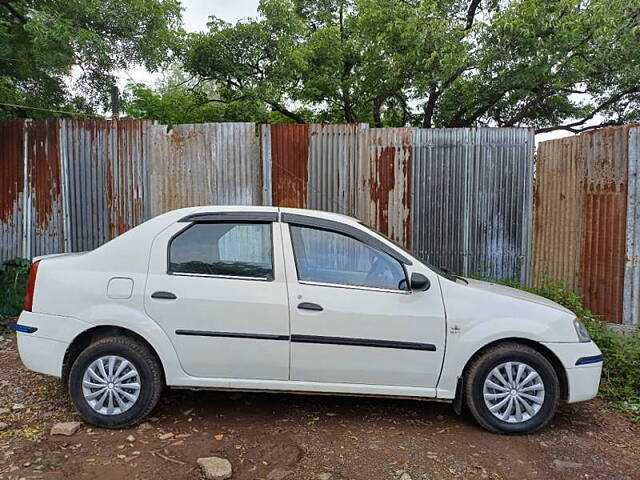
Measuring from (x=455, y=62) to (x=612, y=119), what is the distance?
17.4 feet

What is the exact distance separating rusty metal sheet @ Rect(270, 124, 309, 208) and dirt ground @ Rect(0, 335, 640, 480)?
2912 millimetres

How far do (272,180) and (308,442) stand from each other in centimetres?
375

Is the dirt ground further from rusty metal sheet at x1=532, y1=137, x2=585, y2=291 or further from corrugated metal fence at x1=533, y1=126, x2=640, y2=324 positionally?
rusty metal sheet at x1=532, y1=137, x2=585, y2=291

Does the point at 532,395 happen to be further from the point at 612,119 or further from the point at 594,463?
the point at 612,119

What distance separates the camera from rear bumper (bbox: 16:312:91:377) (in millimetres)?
3420

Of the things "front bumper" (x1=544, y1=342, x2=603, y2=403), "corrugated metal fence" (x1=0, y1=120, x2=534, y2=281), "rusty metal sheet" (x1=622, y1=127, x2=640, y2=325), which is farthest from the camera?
"corrugated metal fence" (x1=0, y1=120, x2=534, y2=281)

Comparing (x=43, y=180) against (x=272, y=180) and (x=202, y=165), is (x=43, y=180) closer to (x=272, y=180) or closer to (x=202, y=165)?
(x=202, y=165)

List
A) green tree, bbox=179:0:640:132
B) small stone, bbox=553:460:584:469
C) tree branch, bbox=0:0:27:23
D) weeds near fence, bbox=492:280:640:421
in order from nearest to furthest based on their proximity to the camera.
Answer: small stone, bbox=553:460:584:469 → weeds near fence, bbox=492:280:640:421 → tree branch, bbox=0:0:27:23 → green tree, bbox=179:0:640:132

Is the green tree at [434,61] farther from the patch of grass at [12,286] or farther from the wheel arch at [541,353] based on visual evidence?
the wheel arch at [541,353]

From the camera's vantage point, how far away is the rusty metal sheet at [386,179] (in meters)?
6.18

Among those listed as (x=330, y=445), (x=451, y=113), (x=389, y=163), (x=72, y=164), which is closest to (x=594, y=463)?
(x=330, y=445)

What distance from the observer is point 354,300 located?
338 cm

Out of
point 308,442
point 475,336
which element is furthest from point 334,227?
point 308,442

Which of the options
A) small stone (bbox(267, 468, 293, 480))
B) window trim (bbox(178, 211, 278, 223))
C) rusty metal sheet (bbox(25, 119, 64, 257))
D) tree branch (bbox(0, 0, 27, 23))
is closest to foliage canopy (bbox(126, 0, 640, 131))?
tree branch (bbox(0, 0, 27, 23))
